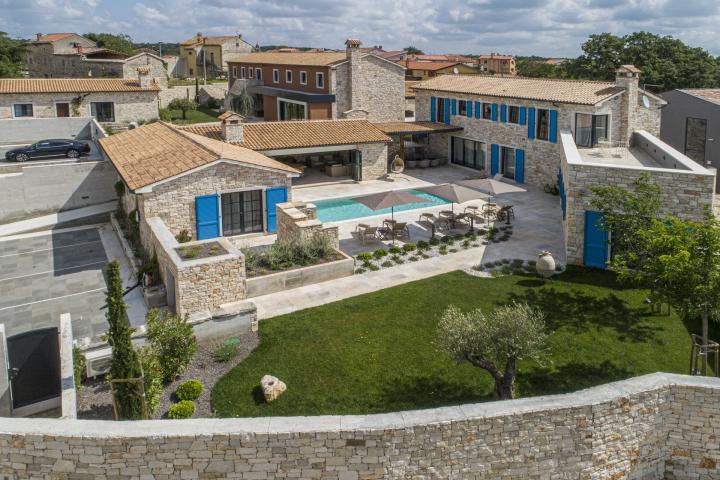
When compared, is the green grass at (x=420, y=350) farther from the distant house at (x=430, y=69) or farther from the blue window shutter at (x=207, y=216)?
the distant house at (x=430, y=69)

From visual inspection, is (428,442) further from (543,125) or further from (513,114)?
(513,114)

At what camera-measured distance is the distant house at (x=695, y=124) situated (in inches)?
1404

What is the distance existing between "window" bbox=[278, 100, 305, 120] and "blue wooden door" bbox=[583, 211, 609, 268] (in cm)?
3004

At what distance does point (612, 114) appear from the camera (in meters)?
31.0

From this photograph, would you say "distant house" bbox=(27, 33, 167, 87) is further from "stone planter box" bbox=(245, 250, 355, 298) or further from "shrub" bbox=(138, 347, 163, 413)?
"shrub" bbox=(138, 347, 163, 413)

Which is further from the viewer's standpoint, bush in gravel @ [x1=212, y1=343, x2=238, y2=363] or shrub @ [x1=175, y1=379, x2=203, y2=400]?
bush in gravel @ [x1=212, y1=343, x2=238, y2=363]

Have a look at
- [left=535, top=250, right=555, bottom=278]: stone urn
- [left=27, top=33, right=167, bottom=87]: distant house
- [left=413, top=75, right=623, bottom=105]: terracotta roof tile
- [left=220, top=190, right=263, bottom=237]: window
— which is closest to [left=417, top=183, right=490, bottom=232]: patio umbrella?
[left=535, top=250, right=555, bottom=278]: stone urn

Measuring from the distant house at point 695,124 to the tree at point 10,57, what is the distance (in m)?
66.7

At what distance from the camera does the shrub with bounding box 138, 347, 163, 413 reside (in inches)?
523

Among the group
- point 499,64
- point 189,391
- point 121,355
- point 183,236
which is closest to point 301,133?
point 183,236

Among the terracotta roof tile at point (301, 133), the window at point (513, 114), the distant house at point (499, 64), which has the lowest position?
the terracotta roof tile at point (301, 133)

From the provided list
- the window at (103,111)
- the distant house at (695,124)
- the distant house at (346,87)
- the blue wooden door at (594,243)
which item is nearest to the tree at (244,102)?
the distant house at (346,87)

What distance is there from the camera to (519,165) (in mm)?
35594

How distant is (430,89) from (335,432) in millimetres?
35618
